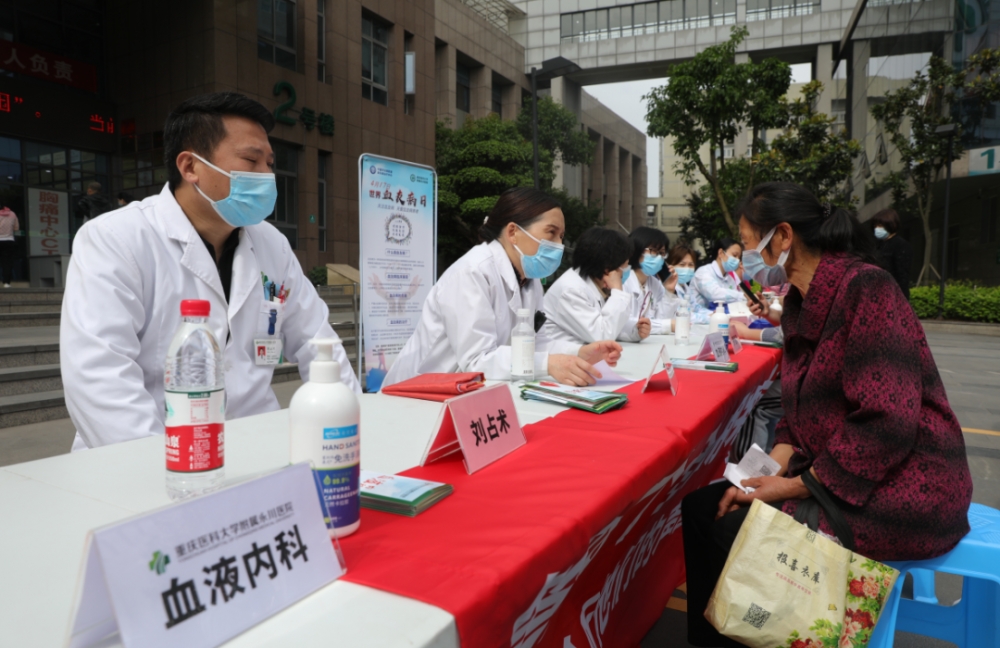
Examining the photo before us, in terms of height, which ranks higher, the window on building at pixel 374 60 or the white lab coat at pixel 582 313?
the window on building at pixel 374 60

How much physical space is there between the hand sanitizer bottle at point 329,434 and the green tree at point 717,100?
58.5ft

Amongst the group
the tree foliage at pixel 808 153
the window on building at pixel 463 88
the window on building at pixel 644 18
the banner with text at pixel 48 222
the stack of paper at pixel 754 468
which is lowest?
the stack of paper at pixel 754 468

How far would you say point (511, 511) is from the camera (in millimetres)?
1070

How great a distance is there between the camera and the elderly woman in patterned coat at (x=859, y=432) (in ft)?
5.12

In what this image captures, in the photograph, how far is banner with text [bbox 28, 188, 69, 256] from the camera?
12.1 metres

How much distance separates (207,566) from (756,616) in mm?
1242

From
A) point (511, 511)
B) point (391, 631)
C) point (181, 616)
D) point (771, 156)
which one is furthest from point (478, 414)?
point (771, 156)

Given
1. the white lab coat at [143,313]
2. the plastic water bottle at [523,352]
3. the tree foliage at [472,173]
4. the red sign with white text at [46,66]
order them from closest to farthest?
the white lab coat at [143,313], the plastic water bottle at [523,352], the red sign with white text at [46,66], the tree foliage at [472,173]

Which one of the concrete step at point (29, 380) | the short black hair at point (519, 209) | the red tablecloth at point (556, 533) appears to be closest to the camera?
the red tablecloth at point (556, 533)

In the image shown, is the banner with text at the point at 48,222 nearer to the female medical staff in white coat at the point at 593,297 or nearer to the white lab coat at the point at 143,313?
the female medical staff in white coat at the point at 593,297

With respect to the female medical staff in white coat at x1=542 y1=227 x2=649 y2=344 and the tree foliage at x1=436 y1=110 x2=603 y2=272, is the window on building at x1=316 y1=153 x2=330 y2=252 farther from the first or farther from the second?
the female medical staff in white coat at x1=542 y1=227 x2=649 y2=344

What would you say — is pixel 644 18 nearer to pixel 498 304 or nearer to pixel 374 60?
pixel 374 60

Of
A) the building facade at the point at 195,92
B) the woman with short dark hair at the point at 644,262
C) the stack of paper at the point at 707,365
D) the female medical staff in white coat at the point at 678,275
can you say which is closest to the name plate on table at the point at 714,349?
the stack of paper at the point at 707,365

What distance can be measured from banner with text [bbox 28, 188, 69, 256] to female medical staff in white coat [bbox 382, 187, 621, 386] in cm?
1239
